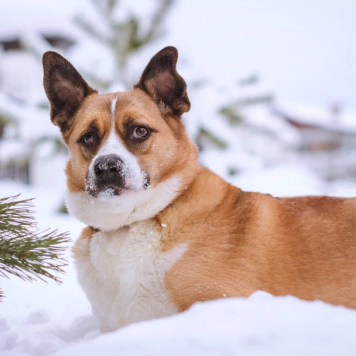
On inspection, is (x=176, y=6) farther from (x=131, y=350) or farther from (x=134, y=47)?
(x=131, y=350)

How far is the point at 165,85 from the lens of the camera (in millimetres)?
2914

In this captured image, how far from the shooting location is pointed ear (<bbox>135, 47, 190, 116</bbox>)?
282 cm

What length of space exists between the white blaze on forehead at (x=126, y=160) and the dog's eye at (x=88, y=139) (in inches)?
6.9

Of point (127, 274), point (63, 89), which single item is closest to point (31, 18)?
point (63, 89)

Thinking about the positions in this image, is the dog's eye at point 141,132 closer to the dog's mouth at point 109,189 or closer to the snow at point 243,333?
the dog's mouth at point 109,189

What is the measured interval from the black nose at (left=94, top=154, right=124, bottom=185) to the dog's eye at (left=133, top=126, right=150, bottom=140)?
1.17ft

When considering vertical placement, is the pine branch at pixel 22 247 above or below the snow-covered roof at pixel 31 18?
below

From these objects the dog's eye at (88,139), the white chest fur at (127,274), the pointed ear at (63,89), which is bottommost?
the white chest fur at (127,274)

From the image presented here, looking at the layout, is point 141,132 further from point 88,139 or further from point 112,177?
point 112,177

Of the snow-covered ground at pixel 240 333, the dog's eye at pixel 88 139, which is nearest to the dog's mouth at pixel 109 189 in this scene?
the dog's eye at pixel 88 139

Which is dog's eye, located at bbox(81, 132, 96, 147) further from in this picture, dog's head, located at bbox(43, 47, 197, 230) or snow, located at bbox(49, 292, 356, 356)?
snow, located at bbox(49, 292, 356, 356)

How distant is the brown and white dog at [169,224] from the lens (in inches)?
89.3

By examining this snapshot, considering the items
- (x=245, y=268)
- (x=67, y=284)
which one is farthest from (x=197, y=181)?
(x=67, y=284)

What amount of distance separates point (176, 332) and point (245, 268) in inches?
36.1
